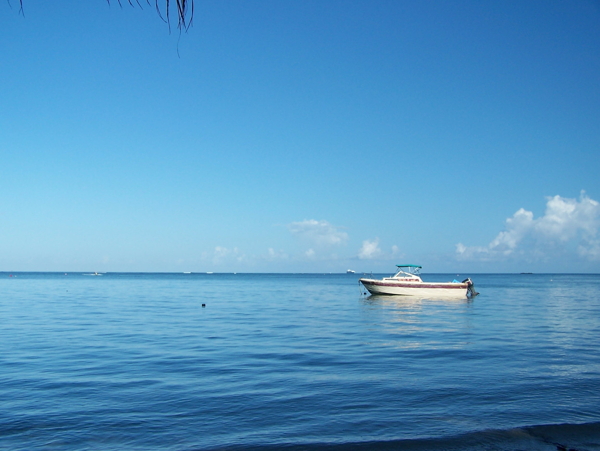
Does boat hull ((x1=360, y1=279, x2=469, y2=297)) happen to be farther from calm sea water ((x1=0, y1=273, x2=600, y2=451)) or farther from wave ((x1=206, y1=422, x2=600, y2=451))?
wave ((x1=206, y1=422, x2=600, y2=451))

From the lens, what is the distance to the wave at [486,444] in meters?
9.73

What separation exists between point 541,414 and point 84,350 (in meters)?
18.4

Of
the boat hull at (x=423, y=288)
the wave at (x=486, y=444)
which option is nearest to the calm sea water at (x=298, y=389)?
the wave at (x=486, y=444)

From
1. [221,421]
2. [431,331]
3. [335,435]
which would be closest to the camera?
[335,435]

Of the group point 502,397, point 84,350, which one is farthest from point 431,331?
point 84,350

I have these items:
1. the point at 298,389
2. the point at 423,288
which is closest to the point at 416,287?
the point at 423,288

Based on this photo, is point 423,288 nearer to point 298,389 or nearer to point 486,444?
point 298,389

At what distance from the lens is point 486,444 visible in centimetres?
991

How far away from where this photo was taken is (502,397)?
45.0ft

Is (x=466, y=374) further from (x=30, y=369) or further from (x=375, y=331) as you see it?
(x=30, y=369)

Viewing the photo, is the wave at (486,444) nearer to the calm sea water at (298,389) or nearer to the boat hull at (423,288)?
the calm sea water at (298,389)

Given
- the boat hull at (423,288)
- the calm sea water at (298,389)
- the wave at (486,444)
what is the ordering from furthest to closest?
the boat hull at (423,288)
the calm sea water at (298,389)
the wave at (486,444)

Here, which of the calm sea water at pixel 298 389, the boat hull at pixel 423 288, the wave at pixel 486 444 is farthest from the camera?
the boat hull at pixel 423 288

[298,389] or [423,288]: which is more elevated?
[423,288]
